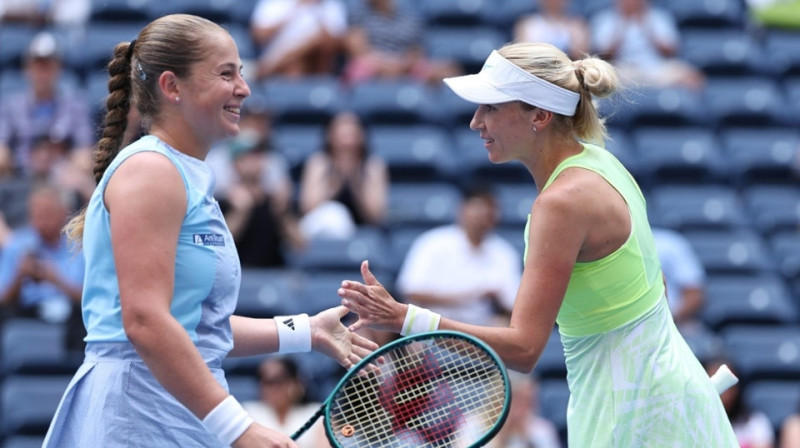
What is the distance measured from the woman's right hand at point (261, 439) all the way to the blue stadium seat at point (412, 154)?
5.83 meters

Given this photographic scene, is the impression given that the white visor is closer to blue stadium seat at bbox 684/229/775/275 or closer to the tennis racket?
the tennis racket

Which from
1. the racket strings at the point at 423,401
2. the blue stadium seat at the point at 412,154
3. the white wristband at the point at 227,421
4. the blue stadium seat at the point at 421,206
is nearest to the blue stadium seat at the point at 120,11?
the blue stadium seat at the point at 412,154

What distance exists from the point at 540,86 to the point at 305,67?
248 inches

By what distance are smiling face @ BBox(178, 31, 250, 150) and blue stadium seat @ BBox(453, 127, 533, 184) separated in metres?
5.66

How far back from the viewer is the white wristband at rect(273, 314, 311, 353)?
3.26 metres

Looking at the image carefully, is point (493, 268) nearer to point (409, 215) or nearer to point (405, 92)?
point (409, 215)

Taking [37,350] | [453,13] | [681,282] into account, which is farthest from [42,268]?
[453,13]

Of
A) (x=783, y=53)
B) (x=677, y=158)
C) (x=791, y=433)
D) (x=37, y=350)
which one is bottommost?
(x=791, y=433)

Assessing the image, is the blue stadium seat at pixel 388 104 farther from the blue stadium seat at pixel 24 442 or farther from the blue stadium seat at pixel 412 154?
the blue stadium seat at pixel 24 442

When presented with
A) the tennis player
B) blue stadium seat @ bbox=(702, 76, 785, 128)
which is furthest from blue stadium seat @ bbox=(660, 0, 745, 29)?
the tennis player

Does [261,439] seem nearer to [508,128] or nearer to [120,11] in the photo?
[508,128]

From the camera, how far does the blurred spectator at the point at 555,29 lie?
30.7 ft

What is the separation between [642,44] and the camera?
9.74 metres

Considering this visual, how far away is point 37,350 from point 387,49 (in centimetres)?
392
